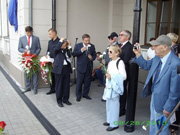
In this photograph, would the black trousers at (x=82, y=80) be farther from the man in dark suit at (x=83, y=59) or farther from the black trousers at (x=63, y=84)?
the black trousers at (x=63, y=84)

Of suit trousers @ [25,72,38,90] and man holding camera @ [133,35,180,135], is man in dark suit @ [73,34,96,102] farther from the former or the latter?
man holding camera @ [133,35,180,135]

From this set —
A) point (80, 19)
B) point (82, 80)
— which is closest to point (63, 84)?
point (82, 80)

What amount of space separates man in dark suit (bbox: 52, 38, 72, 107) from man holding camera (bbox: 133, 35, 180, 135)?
8.70 feet

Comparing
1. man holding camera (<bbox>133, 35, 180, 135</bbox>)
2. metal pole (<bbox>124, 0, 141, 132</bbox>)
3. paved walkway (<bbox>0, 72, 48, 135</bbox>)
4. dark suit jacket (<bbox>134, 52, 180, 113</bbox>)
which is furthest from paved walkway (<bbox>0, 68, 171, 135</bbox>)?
dark suit jacket (<bbox>134, 52, 180, 113</bbox>)

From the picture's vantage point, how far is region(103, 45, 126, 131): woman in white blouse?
3945 mm

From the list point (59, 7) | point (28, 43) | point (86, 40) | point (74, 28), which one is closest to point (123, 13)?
point (74, 28)

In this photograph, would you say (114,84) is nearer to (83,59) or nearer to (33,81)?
(83,59)

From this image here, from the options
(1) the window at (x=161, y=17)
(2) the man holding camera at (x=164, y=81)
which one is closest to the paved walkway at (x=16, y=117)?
(2) the man holding camera at (x=164, y=81)

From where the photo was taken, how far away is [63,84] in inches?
219

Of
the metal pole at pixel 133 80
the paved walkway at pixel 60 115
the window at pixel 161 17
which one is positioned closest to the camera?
the metal pole at pixel 133 80

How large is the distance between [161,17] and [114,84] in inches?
187

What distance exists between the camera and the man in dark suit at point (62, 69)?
5.28 meters

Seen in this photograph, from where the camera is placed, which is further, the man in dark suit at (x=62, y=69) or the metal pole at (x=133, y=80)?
the man in dark suit at (x=62, y=69)

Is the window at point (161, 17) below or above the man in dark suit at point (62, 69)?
above
